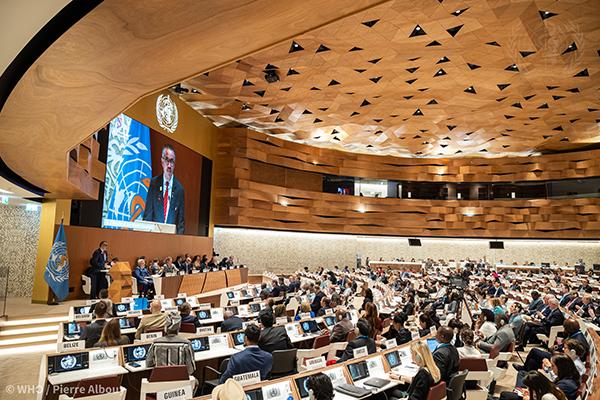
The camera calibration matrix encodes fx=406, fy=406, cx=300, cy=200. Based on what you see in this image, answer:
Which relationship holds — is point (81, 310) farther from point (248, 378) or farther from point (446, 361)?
point (446, 361)

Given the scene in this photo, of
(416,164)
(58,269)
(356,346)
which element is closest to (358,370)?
(356,346)

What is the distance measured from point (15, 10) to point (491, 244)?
3198cm

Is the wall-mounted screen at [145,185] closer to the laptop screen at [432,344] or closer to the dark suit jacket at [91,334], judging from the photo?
the dark suit jacket at [91,334]

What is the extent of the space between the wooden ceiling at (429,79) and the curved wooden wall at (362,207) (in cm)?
185

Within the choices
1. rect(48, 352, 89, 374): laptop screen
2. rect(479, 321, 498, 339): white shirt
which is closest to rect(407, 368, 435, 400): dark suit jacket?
rect(48, 352, 89, 374): laptop screen

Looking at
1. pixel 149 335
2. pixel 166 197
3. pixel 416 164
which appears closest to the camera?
pixel 149 335

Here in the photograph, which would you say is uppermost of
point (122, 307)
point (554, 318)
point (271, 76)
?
point (271, 76)

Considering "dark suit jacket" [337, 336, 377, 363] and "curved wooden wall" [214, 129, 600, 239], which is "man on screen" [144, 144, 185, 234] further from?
"dark suit jacket" [337, 336, 377, 363]

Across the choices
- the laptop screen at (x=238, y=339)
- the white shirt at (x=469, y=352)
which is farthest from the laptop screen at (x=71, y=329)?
the white shirt at (x=469, y=352)

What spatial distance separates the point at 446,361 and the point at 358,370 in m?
1.01

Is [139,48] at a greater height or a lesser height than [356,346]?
greater

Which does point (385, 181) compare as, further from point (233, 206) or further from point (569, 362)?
point (569, 362)

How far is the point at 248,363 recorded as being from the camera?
171 inches

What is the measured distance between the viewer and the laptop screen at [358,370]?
4645mm
